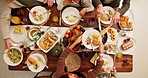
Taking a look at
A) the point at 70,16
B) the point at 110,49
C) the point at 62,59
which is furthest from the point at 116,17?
the point at 62,59

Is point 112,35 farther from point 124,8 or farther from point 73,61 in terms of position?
point 73,61

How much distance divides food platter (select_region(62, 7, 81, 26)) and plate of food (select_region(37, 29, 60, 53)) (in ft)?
0.76

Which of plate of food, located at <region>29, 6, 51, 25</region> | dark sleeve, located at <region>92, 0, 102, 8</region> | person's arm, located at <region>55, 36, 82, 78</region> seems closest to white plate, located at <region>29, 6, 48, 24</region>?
plate of food, located at <region>29, 6, 51, 25</region>

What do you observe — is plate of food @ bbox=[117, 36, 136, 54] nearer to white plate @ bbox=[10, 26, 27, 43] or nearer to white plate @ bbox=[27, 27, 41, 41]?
white plate @ bbox=[27, 27, 41, 41]

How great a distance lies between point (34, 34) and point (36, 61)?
1.14 ft

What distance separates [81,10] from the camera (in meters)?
2.08

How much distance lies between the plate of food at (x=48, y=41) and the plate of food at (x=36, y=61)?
0.09 meters

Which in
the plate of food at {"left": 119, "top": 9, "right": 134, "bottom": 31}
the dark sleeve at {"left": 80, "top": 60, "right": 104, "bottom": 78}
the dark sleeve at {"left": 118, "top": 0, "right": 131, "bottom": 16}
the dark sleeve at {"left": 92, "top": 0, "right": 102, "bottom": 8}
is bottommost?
the dark sleeve at {"left": 80, "top": 60, "right": 104, "bottom": 78}

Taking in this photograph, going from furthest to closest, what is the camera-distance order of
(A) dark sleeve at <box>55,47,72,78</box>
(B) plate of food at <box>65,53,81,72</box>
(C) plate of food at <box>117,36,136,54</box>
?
(C) plate of food at <box>117,36,136,54</box> < (B) plate of food at <box>65,53,81,72</box> < (A) dark sleeve at <box>55,47,72,78</box>

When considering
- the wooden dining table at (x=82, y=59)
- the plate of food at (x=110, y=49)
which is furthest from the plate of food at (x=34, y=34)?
the plate of food at (x=110, y=49)

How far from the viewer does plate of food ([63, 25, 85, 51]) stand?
1934 millimetres

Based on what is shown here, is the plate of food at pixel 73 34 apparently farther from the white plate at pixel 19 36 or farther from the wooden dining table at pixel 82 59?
the white plate at pixel 19 36

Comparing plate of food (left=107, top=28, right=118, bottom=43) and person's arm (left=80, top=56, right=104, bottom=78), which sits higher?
plate of food (left=107, top=28, right=118, bottom=43)

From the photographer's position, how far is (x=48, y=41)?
6.54 ft
